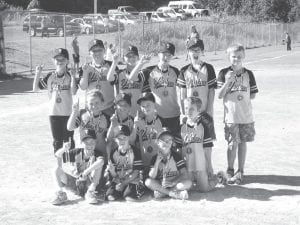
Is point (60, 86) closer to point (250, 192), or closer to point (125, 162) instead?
point (125, 162)

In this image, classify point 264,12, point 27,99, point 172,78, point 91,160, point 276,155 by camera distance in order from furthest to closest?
point 264,12, point 27,99, point 276,155, point 172,78, point 91,160

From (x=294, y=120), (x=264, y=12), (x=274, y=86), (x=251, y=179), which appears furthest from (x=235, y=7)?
(x=251, y=179)

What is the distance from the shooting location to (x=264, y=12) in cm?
6384

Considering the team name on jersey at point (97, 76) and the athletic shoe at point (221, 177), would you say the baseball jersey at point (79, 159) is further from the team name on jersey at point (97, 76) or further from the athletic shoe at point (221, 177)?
the athletic shoe at point (221, 177)

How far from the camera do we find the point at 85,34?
1459 inches

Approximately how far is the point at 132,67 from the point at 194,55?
35.1 inches

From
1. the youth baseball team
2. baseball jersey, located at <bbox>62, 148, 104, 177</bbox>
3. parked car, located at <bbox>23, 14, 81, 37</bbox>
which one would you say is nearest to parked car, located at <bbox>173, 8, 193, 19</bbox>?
parked car, located at <bbox>23, 14, 81, 37</bbox>

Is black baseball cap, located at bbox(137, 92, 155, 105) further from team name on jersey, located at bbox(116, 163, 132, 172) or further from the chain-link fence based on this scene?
the chain-link fence

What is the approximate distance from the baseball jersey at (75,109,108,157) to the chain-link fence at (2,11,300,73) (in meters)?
17.0

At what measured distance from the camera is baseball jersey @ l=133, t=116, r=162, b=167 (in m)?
7.33

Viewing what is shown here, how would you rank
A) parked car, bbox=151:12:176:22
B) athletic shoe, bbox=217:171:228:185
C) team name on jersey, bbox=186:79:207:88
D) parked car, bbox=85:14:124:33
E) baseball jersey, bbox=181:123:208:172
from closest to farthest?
baseball jersey, bbox=181:123:208:172, team name on jersey, bbox=186:79:207:88, athletic shoe, bbox=217:171:228:185, parked car, bbox=85:14:124:33, parked car, bbox=151:12:176:22

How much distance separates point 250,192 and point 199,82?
5.24 feet

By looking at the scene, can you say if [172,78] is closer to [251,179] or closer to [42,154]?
[251,179]

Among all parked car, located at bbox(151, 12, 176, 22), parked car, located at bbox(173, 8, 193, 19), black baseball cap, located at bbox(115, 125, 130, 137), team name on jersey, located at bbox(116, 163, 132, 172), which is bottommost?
team name on jersey, located at bbox(116, 163, 132, 172)
